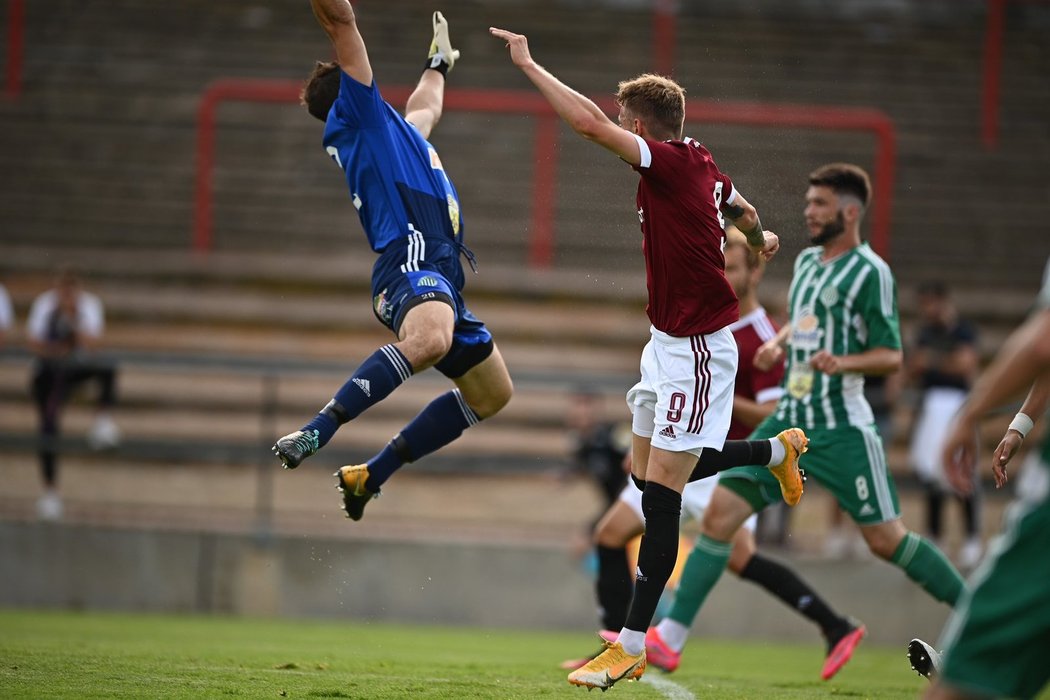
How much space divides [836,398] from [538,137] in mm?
7492

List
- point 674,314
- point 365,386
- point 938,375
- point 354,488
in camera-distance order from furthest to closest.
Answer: point 938,375 < point 354,488 < point 365,386 < point 674,314

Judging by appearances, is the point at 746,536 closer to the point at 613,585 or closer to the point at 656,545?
the point at 613,585

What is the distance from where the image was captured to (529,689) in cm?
586

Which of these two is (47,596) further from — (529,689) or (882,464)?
(882,464)

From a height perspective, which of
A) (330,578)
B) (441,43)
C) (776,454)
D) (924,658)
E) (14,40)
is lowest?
(330,578)

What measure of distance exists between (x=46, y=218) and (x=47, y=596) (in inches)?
191

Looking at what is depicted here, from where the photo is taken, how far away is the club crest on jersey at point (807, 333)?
22.3 ft

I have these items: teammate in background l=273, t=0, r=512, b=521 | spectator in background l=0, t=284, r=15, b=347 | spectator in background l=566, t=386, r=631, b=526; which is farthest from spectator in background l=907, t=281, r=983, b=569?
spectator in background l=0, t=284, r=15, b=347

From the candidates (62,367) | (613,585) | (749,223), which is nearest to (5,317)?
(62,367)

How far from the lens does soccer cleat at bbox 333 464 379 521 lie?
614 cm

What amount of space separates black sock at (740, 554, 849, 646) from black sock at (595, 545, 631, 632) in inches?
28.6

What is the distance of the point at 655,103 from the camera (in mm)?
5566

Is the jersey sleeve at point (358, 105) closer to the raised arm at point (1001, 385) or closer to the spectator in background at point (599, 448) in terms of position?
the raised arm at point (1001, 385)

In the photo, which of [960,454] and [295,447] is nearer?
[960,454]
